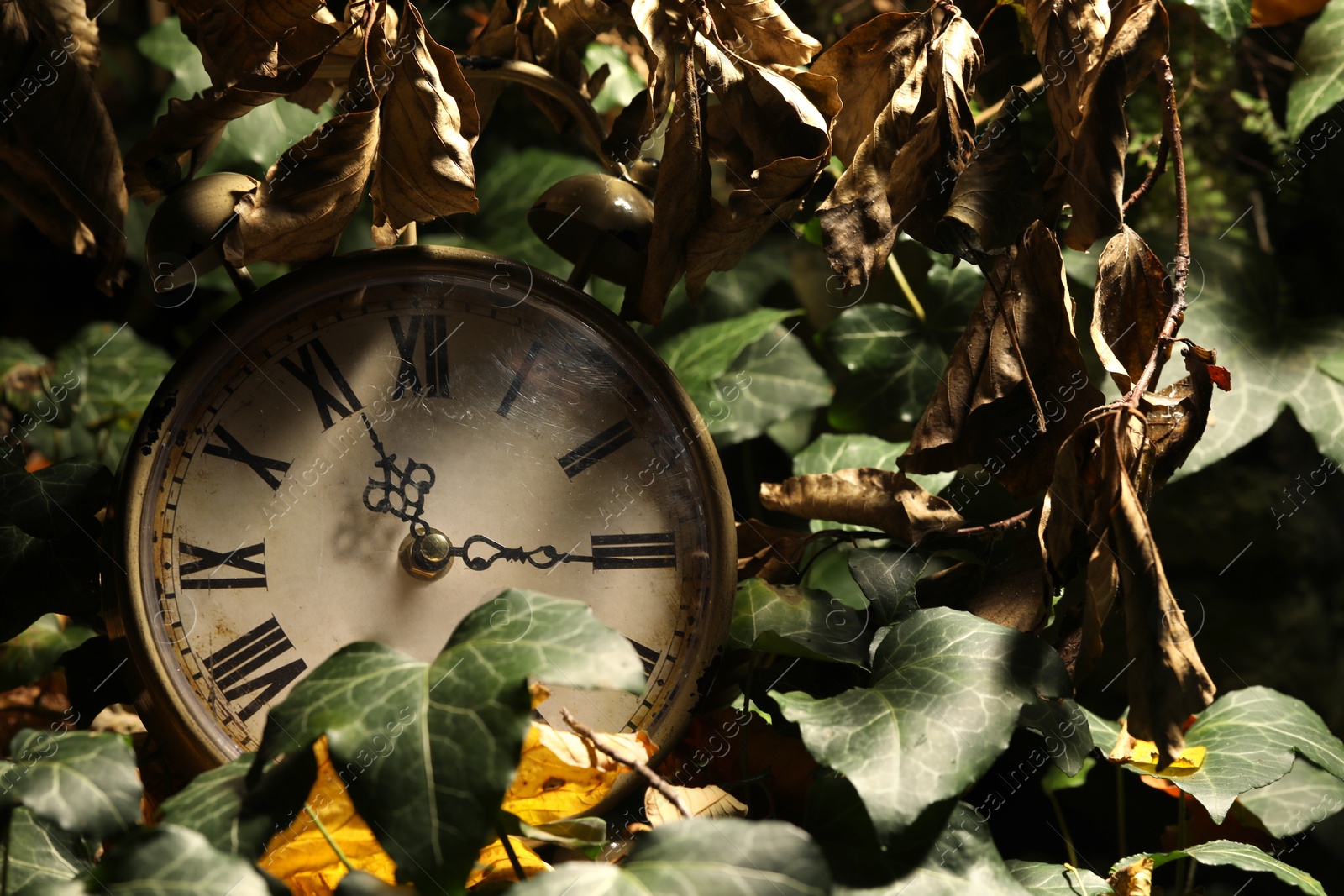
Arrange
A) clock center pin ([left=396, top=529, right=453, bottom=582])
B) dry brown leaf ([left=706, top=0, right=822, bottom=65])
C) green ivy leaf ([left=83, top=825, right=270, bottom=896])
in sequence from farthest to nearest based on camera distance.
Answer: dry brown leaf ([left=706, top=0, right=822, bottom=65]) < clock center pin ([left=396, top=529, right=453, bottom=582]) < green ivy leaf ([left=83, top=825, right=270, bottom=896])

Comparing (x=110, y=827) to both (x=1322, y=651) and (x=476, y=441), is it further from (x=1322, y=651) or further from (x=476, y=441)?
(x=1322, y=651)

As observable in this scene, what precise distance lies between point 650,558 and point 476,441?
0.18m

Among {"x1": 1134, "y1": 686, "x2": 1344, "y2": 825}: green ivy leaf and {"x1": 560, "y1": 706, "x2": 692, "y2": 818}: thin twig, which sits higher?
{"x1": 560, "y1": 706, "x2": 692, "y2": 818}: thin twig

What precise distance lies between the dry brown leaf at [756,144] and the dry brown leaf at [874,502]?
0.72ft

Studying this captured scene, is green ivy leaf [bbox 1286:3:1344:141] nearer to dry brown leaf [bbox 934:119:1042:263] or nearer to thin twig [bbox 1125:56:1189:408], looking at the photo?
thin twig [bbox 1125:56:1189:408]

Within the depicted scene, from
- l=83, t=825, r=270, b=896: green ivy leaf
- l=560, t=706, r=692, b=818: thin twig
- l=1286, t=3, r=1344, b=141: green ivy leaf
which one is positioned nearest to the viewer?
l=83, t=825, r=270, b=896: green ivy leaf

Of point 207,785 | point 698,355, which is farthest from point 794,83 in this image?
point 207,785

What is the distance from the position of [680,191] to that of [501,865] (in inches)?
22.8

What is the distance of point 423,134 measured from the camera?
0.75 metres

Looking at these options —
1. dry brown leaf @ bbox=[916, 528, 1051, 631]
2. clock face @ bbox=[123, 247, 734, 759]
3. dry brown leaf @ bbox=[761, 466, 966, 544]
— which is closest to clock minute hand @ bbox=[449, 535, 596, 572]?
clock face @ bbox=[123, 247, 734, 759]

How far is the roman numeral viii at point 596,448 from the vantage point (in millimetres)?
788

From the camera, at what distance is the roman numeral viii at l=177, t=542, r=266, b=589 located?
28.0 inches

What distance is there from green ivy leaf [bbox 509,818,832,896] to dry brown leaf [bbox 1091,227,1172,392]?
0.47 meters

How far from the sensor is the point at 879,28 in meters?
0.85
